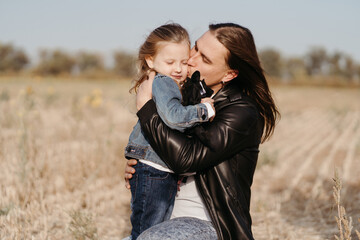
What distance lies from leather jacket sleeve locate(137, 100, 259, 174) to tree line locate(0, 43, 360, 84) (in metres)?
47.1

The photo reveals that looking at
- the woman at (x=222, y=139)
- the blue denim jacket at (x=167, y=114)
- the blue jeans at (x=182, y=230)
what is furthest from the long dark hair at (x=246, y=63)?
the blue jeans at (x=182, y=230)

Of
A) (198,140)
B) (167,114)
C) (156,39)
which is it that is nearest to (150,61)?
(156,39)

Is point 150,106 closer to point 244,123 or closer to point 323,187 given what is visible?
point 244,123

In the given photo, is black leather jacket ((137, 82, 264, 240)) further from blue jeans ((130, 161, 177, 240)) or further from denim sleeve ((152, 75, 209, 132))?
blue jeans ((130, 161, 177, 240))

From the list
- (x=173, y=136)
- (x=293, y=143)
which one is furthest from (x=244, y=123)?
(x=293, y=143)

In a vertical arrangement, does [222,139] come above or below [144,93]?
below

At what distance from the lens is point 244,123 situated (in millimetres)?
2189

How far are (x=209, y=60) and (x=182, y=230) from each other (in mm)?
1031

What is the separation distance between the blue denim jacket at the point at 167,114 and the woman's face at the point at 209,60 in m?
0.28

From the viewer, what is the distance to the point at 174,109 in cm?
209

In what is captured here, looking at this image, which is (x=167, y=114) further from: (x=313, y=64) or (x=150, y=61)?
(x=313, y=64)

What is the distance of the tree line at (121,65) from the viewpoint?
5549 centimetres

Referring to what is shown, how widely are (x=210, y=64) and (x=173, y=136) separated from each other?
604 mm

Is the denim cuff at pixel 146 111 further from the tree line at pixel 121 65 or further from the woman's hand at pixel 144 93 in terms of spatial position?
the tree line at pixel 121 65
